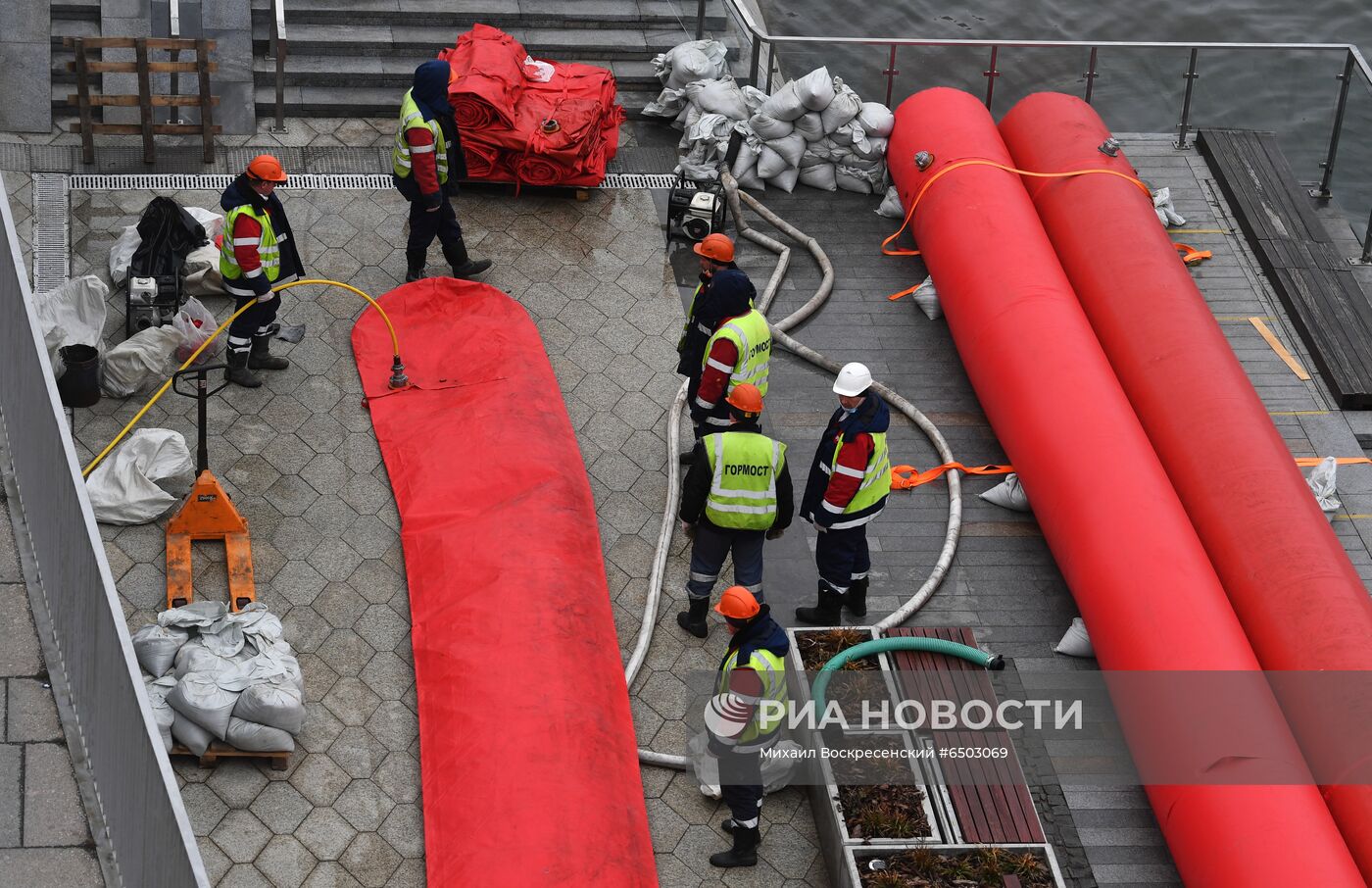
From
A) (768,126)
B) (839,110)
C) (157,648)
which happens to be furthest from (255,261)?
(839,110)

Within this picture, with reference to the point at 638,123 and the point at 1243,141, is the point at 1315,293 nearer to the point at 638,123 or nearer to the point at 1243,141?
the point at 1243,141

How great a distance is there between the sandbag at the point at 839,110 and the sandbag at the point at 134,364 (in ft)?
19.1

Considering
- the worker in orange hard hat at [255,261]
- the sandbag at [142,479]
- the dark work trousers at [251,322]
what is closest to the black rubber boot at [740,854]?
the sandbag at [142,479]

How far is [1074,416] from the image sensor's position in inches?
452

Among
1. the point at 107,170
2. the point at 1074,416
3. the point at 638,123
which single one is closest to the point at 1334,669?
the point at 1074,416

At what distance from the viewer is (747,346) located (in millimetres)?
11227

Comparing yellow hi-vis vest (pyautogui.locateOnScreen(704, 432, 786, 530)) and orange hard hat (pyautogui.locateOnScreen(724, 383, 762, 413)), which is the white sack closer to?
yellow hi-vis vest (pyautogui.locateOnScreen(704, 432, 786, 530))

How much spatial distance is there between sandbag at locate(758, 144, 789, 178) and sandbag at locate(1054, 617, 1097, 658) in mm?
5395

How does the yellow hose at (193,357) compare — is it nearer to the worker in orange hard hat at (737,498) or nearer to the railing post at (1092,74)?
the worker in orange hard hat at (737,498)

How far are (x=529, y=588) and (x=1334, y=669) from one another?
466 cm

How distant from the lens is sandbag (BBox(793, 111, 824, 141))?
14.7 m

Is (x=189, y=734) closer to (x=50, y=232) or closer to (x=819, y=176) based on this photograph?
(x=50, y=232)

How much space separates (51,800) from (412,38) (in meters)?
11.1

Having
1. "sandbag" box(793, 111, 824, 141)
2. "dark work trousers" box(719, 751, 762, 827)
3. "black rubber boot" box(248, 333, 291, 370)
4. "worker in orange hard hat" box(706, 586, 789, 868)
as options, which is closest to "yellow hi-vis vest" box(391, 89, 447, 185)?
"black rubber boot" box(248, 333, 291, 370)
